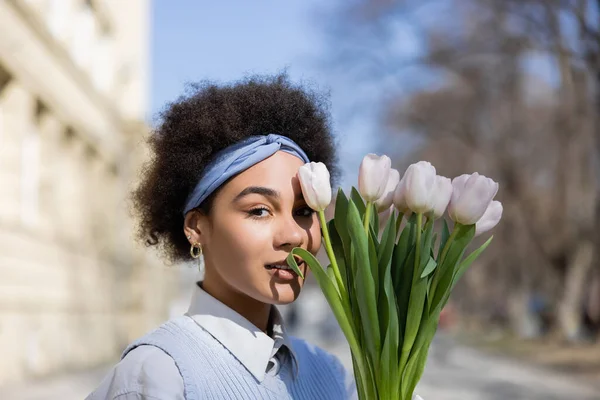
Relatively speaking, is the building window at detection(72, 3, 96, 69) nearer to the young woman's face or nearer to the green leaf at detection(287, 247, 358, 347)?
the young woman's face

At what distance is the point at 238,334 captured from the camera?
2293 millimetres

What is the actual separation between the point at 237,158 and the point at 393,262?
0.44 m

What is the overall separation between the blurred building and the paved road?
755 millimetres

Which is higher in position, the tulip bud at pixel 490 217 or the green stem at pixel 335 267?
the tulip bud at pixel 490 217

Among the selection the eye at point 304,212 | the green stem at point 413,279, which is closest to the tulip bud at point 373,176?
the green stem at point 413,279

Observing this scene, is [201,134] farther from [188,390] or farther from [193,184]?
[188,390]

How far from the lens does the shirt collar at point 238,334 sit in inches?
88.8

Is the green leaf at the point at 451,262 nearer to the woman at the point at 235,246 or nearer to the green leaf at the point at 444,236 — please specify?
the green leaf at the point at 444,236

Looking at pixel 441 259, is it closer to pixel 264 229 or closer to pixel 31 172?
pixel 264 229

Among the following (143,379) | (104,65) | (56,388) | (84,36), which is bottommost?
(143,379)

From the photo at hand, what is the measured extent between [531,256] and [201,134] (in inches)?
1431

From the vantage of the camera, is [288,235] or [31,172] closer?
[288,235]

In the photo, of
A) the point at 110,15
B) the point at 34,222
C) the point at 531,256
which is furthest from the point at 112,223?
the point at 531,256

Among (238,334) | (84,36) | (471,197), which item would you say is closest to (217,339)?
(238,334)
